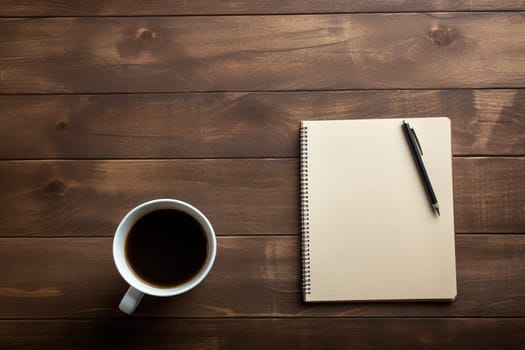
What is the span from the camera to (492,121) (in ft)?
2.32

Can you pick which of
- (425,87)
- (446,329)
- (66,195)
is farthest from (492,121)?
(66,195)

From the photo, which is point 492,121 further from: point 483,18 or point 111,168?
point 111,168

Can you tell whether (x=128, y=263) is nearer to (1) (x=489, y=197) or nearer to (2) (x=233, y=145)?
(2) (x=233, y=145)

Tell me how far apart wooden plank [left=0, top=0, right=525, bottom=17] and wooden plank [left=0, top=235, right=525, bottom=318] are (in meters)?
0.33

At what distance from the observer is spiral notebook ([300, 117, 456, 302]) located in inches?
26.9

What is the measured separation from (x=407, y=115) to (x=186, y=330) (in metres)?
0.43

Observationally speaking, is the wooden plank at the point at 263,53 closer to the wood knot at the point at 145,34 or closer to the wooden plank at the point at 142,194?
the wood knot at the point at 145,34

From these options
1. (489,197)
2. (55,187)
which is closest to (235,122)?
(55,187)

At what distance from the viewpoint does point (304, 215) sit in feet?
2.26

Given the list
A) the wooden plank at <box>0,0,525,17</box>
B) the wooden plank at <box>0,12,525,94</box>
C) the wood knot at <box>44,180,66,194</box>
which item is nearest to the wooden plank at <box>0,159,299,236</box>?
the wood knot at <box>44,180,66,194</box>

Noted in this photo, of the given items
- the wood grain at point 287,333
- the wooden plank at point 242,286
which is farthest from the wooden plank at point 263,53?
the wood grain at point 287,333

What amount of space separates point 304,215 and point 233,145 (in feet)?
0.46

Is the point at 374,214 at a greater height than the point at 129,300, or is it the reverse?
the point at 374,214

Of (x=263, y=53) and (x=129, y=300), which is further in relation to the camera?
(x=263, y=53)
